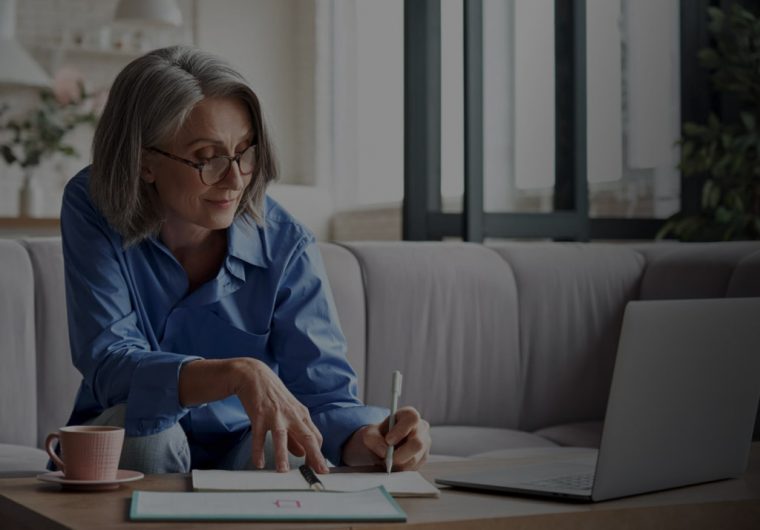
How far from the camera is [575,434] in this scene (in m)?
2.94

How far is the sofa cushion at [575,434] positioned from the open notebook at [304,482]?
1.47 meters

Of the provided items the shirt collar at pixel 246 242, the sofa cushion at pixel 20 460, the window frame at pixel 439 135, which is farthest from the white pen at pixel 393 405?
the window frame at pixel 439 135

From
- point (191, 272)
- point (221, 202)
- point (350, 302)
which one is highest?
point (221, 202)

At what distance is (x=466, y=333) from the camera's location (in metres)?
3.07

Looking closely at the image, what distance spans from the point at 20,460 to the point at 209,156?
0.82 m

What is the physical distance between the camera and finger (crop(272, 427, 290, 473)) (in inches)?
56.2

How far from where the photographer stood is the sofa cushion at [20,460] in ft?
6.94

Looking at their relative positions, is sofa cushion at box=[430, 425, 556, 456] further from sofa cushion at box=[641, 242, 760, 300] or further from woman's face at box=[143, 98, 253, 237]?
woman's face at box=[143, 98, 253, 237]

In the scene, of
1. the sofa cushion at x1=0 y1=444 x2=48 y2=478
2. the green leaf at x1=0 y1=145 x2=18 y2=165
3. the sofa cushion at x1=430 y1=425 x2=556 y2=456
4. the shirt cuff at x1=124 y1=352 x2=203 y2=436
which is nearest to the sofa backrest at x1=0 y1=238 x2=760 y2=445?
the sofa cushion at x1=430 y1=425 x2=556 y2=456

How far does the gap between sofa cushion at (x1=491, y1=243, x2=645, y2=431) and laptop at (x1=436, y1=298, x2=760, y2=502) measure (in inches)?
61.9

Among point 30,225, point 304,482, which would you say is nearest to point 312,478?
point 304,482

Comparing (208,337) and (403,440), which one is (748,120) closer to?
(208,337)

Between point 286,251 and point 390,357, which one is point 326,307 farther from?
point 390,357

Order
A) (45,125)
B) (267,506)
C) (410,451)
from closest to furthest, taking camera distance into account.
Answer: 1. (267,506)
2. (410,451)
3. (45,125)
